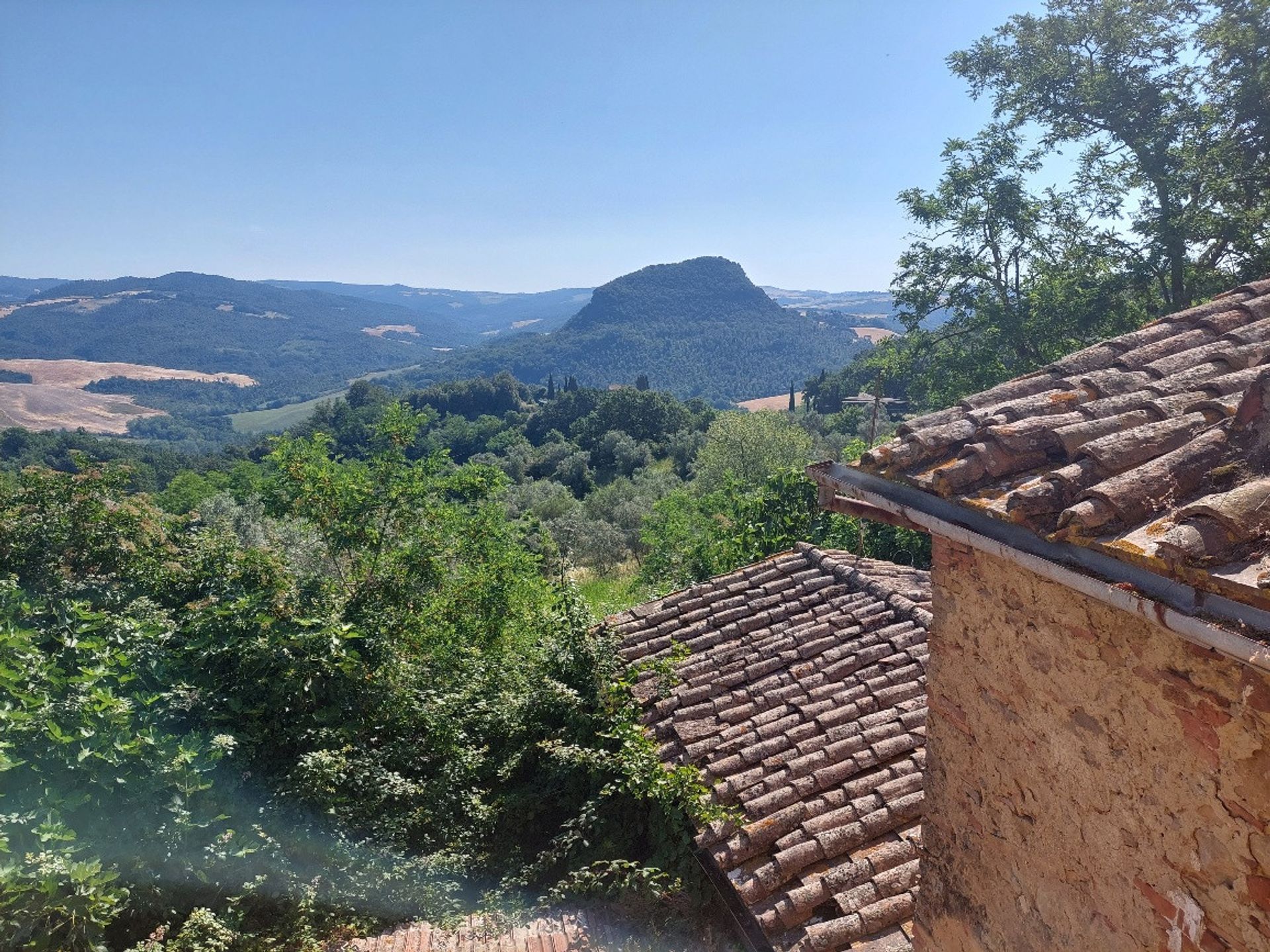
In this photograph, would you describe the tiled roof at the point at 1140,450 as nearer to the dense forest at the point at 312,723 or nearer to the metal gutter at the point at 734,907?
the metal gutter at the point at 734,907

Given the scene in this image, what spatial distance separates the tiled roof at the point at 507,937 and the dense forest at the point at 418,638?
16cm

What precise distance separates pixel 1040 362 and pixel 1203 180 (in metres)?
4.25

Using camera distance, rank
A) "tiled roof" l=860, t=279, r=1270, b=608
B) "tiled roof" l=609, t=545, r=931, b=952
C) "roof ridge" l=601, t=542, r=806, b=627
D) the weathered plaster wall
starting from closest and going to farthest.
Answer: "tiled roof" l=860, t=279, r=1270, b=608 < the weathered plaster wall < "tiled roof" l=609, t=545, r=931, b=952 < "roof ridge" l=601, t=542, r=806, b=627

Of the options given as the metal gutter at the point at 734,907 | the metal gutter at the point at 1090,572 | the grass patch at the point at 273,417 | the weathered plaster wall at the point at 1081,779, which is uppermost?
the metal gutter at the point at 1090,572

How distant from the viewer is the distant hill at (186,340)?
5512 inches

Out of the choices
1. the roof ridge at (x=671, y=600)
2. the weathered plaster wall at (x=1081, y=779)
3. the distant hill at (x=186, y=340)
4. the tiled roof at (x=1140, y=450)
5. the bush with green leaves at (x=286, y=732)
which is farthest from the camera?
the distant hill at (x=186, y=340)

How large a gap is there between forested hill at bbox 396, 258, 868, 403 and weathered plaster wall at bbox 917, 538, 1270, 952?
375 ft

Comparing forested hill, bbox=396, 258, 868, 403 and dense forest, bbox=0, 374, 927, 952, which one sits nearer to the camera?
dense forest, bbox=0, 374, 927, 952

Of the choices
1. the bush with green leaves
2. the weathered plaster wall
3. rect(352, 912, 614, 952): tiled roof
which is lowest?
rect(352, 912, 614, 952): tiled roof

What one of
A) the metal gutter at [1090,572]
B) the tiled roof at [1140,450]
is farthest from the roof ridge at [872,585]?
the metal gutter at [1090,572]

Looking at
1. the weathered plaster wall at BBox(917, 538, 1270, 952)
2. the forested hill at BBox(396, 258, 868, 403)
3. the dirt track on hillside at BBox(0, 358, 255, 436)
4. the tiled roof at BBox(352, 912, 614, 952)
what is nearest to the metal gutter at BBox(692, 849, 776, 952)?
the tiled roof at BBox(352, 912, 614, 952)

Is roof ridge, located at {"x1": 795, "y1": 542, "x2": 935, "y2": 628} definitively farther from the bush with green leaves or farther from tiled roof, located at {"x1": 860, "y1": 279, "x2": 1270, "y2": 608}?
tiled roof, located at {"x1": 860, "y1": 279, "x2": 1270, "y2": 608}

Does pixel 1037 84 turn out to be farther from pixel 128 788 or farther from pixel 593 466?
pixel 593 466

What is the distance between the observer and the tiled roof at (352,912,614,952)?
5605 mm
